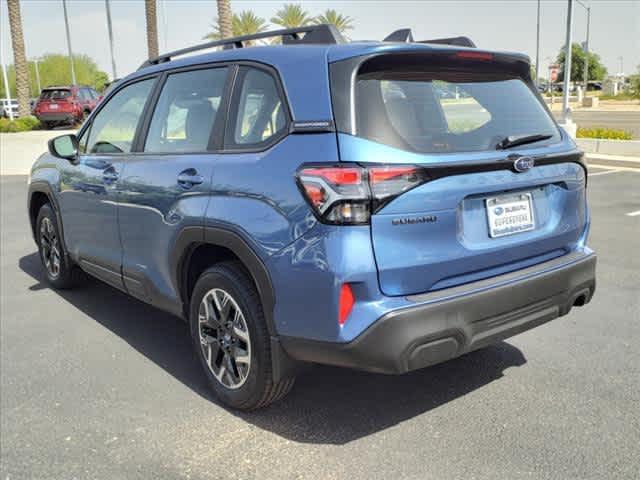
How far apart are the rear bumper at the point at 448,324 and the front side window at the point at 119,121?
2130 millimetres

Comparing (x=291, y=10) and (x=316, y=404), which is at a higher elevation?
(x=291, y=10)

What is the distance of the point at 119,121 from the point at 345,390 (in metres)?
2.51

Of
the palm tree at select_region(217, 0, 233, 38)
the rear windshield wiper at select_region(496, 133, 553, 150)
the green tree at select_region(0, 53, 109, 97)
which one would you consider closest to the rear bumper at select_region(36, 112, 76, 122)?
the palm tree at select_region(217, 0, 233, 38)

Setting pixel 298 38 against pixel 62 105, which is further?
pixel 62 105

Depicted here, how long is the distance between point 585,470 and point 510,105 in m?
1.79

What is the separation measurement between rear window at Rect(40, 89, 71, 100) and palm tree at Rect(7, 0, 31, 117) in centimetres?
289

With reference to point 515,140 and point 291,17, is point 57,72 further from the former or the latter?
point 515,140

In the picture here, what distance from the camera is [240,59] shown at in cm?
334

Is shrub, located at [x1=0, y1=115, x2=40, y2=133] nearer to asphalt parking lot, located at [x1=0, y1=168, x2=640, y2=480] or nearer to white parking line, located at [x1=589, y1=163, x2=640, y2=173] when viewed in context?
white parking line, located at [x1=589, y1=163, x2=640, y2=173]

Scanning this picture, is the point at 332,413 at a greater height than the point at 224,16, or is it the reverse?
the point at 224,16

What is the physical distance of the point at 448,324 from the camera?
2746 mm

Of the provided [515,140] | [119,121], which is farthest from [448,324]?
[119,121]

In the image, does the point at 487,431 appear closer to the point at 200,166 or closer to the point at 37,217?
the point at 200,166

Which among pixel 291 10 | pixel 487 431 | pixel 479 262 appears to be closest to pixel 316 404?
pixel 487 431
